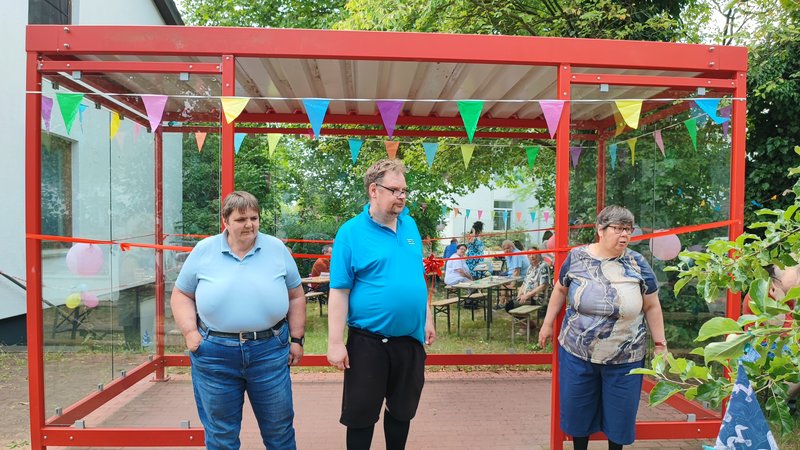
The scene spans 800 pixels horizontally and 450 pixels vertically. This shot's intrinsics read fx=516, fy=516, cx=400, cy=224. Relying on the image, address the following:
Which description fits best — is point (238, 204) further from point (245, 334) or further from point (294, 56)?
point (294, 56)

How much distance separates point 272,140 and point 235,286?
10.0 feet

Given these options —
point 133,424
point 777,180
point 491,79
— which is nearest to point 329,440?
point 133,424

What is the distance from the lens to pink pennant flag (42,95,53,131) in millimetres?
3148

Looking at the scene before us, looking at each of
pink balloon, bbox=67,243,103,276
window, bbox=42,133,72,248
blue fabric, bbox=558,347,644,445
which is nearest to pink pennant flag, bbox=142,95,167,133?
window, bbox=42,133,72,248

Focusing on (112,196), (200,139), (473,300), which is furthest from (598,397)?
(473,300)

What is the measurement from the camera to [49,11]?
23.5ft

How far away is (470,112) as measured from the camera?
3.46 m

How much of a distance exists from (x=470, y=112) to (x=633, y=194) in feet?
5.71

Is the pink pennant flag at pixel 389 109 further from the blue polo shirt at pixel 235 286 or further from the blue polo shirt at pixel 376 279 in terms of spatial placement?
the blue polo shirt at pixel 235 286

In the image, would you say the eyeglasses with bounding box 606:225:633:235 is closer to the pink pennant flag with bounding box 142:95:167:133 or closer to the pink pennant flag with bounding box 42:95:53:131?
the pink pennant flag with bounding box 142:95:167:133

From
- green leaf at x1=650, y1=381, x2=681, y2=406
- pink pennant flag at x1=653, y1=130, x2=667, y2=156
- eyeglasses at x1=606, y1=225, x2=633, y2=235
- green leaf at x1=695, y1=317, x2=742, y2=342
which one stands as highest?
pink pennant flag at x1=653, y1=130, x2=667, y2=156

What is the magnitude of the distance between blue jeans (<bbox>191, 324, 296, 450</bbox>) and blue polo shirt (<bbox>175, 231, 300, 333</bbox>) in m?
0.11

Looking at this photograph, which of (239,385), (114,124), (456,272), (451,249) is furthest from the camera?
(456,272)

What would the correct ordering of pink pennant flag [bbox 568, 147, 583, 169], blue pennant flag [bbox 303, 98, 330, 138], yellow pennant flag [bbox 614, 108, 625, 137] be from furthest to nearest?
yellow pennant flag [bbox 614, 108, 625, 137], pink pennant flag [bbox 568, 147, 583, 169], blue pennant flag [bbox 303, 98, 330, 138]
